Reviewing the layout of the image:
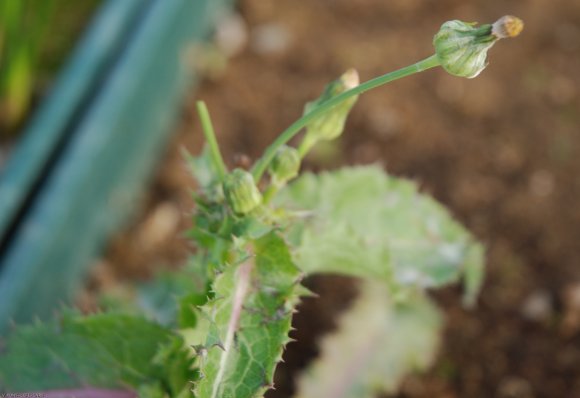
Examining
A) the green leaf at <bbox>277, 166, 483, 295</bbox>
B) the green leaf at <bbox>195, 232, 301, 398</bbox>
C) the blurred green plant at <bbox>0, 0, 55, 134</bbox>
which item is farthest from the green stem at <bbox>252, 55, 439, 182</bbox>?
the blurred green plant at <bbox>0, 0, 55, 134</bbox>

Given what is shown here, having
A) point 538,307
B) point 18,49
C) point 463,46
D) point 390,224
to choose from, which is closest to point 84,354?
point 390,224

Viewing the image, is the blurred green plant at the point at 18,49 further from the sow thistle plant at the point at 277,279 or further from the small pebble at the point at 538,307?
the small pebble at the point at 538,307

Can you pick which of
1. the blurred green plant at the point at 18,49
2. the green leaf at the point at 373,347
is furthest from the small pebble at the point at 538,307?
the blurred green plant at the point at 18,49

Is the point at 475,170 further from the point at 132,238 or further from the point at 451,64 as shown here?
the point at 451,64

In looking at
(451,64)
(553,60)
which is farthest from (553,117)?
(451,64)

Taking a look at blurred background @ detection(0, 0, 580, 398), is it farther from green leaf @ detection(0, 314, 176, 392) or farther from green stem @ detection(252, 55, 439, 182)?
green stem @ detection(252, 55, 439, 182)

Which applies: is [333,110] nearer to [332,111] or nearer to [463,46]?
[332,111]
